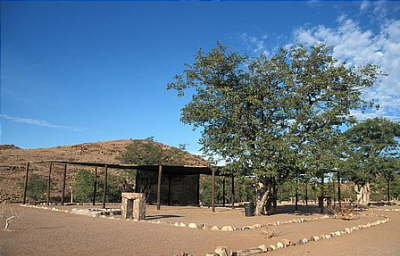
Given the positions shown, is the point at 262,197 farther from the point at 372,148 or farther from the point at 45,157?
the point at 45,157

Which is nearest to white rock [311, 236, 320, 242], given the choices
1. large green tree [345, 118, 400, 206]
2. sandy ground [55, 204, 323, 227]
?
sandy ground [55, 204, 323, 227]

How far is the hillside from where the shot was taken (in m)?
30.3

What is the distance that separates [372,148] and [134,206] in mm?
24607

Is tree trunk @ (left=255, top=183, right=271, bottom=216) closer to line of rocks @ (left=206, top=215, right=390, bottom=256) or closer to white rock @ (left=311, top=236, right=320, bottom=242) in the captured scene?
line of rocks @ (left=206, top=215, right=390, bottom=256)

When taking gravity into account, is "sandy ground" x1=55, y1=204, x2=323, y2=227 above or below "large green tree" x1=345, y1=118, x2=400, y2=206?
below

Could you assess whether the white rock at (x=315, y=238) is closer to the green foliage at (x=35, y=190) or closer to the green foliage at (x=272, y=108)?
the green foliage at (x=272, y=108)

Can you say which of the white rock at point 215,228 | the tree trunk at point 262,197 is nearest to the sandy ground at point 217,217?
the tree trunk at point 262,197

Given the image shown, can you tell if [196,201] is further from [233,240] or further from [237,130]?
[233,240]

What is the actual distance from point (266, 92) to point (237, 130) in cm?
231

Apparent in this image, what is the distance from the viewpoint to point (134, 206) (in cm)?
1407

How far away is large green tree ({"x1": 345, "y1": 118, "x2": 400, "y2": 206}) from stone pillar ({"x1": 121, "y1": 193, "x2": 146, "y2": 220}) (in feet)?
70.7

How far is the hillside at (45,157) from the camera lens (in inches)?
1192

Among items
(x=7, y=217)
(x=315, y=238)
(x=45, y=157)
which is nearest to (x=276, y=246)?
(x=315, y=238)

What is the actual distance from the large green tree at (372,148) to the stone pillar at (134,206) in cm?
2155
